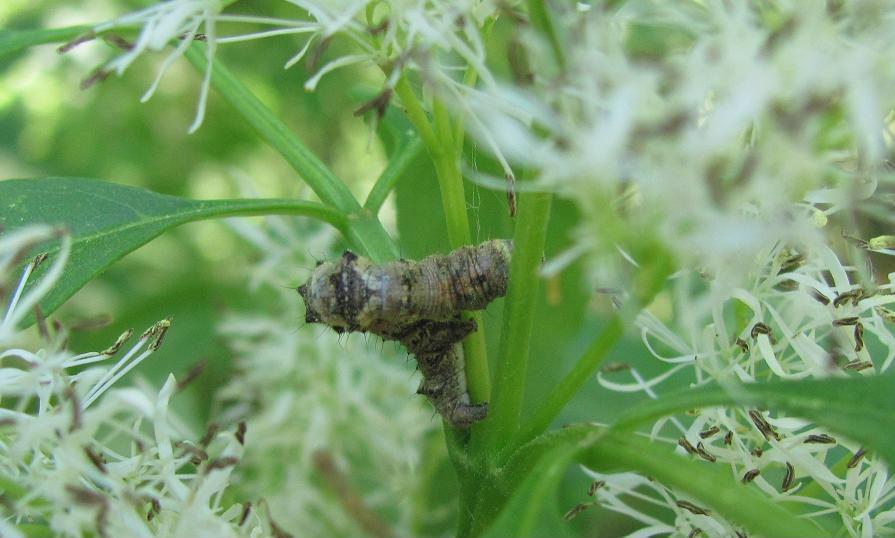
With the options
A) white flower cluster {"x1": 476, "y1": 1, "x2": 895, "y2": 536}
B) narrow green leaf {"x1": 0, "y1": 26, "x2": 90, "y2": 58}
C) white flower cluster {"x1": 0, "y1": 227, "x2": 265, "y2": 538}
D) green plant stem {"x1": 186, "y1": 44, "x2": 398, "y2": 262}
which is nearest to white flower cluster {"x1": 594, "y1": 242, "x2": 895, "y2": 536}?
white flower cluster {"x1": 476, "y1": 1, "x2": 895, "y2": 536}

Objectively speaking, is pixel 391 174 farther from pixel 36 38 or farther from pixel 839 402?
pixel 839 402

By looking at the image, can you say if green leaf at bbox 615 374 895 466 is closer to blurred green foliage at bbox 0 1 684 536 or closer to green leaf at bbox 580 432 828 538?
green leaf at bbox 580 432 828 538

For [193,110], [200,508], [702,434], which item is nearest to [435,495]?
[702,434]

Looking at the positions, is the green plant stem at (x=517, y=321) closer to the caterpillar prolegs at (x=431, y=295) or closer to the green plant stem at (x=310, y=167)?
the caterpillar prolegs at (x=431, y=295)

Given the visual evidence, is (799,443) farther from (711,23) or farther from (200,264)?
(200,264)

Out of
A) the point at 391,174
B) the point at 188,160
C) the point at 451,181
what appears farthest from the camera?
the point at 188,160

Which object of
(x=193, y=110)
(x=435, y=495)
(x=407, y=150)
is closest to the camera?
(x=407, y=150)

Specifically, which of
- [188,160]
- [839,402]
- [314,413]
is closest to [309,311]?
[839,402]
